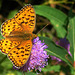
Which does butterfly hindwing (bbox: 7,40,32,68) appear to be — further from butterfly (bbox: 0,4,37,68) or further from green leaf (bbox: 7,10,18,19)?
green leaf (bbox: 7,10,18,19)

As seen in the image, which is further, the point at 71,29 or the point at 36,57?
the point at 71,29

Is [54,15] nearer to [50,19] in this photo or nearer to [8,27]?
[50,19]

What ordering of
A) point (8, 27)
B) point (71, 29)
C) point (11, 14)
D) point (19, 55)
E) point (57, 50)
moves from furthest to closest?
point (11, 14) < point (71, 29) < point (57, 50) < point (8, 27) < point (19, 55)

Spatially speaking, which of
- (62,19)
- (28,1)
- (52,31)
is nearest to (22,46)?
(28,1)

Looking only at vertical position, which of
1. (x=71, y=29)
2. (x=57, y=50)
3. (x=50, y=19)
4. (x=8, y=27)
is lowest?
(x=57, y=50)

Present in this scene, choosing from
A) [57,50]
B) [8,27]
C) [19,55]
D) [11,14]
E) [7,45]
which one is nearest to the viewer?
[19,55]

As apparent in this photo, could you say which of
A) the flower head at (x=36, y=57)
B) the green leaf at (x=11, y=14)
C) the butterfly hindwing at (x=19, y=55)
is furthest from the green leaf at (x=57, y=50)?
the green leaf at (x=11, y=14)

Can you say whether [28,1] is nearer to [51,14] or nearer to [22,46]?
[51,14]

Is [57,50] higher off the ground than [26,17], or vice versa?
[26,17]

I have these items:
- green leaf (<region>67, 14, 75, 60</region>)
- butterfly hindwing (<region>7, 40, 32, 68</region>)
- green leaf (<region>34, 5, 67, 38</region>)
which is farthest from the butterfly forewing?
green leaf (<region>67, 14, 75, 60</region>)

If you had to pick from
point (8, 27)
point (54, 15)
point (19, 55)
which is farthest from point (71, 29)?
point (19, 55)
